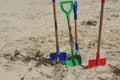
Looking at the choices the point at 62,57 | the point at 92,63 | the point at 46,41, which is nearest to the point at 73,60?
the point at 62,57

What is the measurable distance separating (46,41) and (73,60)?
3.73 feet

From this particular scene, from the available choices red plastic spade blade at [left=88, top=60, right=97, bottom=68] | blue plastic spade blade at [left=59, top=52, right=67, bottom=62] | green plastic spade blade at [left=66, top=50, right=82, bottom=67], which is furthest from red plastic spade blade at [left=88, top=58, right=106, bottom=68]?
blue plastic spade blade at [left=59, top=52, right=67, bottom=62]

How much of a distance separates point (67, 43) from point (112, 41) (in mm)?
919

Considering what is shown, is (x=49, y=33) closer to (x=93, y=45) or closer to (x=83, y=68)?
(x=93, y=45)

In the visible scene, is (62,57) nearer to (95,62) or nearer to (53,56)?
(53,56)

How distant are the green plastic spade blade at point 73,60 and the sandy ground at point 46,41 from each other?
0.27ft

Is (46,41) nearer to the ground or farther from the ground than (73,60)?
farther from the ground

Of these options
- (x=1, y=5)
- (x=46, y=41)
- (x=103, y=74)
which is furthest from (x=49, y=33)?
(x=1, y=5)

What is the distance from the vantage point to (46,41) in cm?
551

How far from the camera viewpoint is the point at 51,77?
14.4 feet

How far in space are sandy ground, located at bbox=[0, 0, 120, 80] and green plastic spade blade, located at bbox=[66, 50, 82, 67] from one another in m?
0.08

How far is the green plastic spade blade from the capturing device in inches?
177

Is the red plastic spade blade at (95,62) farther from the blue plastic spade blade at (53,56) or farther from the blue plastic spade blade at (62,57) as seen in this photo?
the blue plastic spade blade at (53,56)

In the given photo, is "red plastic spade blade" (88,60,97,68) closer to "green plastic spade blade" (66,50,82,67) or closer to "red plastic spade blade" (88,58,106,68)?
"red plastic spade blade" (88,58,106,68)
